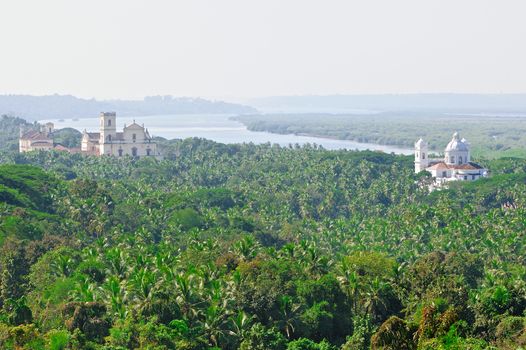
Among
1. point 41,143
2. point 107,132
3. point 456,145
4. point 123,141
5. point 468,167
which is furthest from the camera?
point 41,143

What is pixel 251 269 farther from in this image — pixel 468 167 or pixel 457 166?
pixel 457 166

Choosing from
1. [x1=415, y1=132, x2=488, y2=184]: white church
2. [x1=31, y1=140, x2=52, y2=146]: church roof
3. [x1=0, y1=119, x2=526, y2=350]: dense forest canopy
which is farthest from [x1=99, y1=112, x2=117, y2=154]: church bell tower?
[x1=0, y1=119, x2=526, y2=350]: dense forest canopy

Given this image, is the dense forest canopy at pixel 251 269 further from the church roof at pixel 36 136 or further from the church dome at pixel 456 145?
the church roof at pixel 36 136

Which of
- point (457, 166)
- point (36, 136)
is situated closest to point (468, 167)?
point (457, 166)

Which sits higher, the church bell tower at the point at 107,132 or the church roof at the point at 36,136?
the church bell tower at the point at 107,132

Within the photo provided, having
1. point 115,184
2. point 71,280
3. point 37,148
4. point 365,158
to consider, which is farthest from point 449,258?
point 37,148

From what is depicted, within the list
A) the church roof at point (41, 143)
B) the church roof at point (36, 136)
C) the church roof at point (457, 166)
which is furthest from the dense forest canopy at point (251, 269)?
the church roof at point (36, 136)
